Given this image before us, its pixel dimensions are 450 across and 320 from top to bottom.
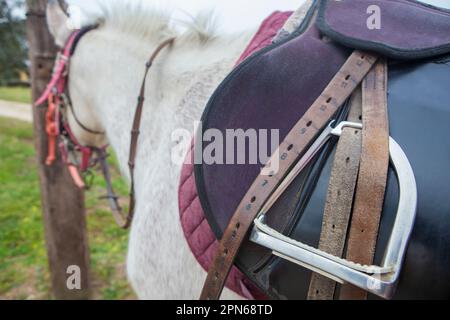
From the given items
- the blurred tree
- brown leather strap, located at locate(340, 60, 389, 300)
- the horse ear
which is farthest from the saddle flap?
the blurred tree

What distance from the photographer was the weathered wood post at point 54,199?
7.34ft

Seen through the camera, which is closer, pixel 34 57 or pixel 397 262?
pixel 397 262

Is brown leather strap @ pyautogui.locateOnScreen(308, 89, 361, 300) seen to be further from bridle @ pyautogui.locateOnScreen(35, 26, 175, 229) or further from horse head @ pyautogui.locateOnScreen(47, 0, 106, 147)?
horse head @ pyautogui.locateOnScreen(47, 0, 106, 147)

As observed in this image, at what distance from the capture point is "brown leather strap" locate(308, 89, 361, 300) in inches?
27.6

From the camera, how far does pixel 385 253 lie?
0.66 m

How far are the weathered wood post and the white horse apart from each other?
65cm

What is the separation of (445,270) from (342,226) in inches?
7.9

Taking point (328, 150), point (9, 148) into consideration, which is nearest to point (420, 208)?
point (328, 150)

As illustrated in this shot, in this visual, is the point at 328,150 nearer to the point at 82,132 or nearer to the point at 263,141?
the point at 263,141

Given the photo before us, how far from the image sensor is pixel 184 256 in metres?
1.15

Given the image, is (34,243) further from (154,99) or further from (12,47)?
(12,47)

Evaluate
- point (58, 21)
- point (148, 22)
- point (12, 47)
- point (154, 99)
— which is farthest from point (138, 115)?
point (12, 47)

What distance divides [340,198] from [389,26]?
0.48 meters

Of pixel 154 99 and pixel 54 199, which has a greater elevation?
pixel 154 99
